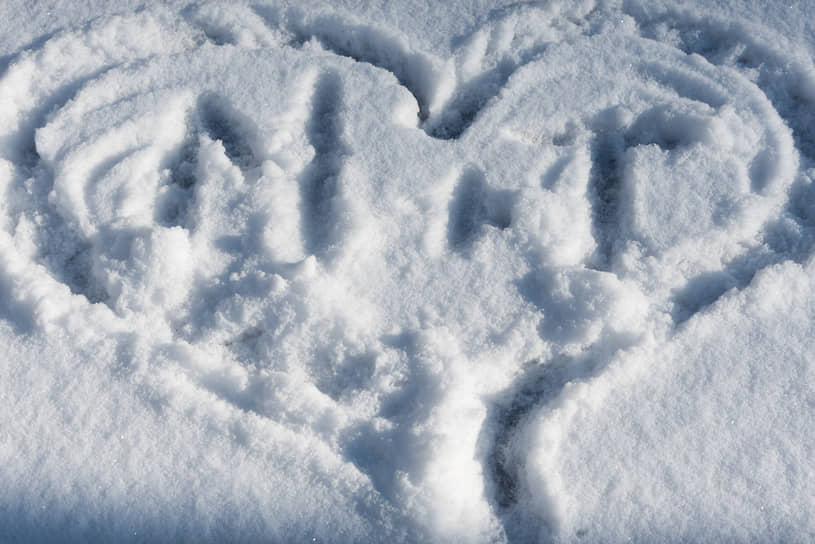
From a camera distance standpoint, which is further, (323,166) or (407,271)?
(323,166)

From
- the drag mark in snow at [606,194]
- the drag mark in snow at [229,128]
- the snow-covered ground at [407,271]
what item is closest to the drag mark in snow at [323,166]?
the snow-covered ground at [407,271]

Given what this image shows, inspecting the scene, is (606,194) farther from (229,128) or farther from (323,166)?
(229,128)

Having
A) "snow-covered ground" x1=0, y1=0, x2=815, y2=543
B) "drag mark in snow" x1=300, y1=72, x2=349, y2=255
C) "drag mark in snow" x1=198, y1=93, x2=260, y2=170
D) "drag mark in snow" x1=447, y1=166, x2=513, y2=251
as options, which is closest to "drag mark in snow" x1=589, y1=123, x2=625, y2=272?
"snow-covered ground" x1=0, y1=0, x2=815, y2=543

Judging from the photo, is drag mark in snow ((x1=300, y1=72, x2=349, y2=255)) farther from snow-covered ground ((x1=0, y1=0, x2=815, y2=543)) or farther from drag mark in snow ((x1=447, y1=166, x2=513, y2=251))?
drag mark in snow ((x1=447, y1=166, x2=513, y2=251))

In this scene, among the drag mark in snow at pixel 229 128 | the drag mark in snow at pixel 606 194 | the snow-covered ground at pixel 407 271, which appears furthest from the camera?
the drag mark in snow at pixel 229 128

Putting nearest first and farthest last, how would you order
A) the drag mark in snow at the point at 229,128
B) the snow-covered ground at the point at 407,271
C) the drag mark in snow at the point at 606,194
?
the snow-covered ground at the point at 407,271 < the drag mark in snow at the point at 606,194 < the drag mark in snow at the point at 229,128

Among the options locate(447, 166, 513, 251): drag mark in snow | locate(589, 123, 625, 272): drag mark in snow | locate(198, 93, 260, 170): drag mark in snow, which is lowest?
locate(198, 93, 260, 170): drag mark in snow

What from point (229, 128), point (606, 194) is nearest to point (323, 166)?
point (229, 128)

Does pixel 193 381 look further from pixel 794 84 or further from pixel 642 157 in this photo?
pixel 794 84

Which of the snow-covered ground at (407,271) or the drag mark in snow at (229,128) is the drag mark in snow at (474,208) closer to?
the snow-covered ground at (407,271)

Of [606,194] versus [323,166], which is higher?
[606,194]
